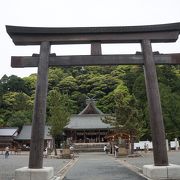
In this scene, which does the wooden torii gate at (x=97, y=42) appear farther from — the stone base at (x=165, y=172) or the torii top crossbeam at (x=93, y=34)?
the stone base at (x=165, y=172)

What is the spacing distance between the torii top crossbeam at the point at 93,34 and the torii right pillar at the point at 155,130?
0.53 meters

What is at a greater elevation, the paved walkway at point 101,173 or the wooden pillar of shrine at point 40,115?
the wooden pillar of shrine at point 40,115

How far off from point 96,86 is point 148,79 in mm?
85036

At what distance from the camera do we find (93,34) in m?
15.2

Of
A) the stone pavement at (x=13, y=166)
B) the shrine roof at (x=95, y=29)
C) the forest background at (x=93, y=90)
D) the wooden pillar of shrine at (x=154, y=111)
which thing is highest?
the forest background at (x=93, y=90)

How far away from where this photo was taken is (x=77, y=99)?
314 ft

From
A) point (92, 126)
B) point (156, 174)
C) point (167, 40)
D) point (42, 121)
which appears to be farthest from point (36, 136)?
point (92, 126)

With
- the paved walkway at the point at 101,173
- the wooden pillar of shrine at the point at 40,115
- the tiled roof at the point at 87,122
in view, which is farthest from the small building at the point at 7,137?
the wooden pillar of shrine at the point at 40,115

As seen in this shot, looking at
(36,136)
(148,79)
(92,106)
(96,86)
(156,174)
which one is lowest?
(156,174)

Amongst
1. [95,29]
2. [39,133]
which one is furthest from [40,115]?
[95,29]

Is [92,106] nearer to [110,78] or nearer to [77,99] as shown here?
[77,99]

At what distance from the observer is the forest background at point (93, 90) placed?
53312mm

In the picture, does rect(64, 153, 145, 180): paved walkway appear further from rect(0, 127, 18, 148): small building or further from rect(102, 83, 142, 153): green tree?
rect(0, 127, 18, 148): small building

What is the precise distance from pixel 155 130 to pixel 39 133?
15.9 ft
